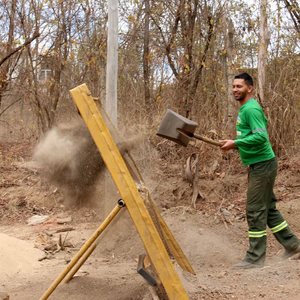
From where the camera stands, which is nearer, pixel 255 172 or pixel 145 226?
pixel 145 226

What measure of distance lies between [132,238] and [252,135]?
227cm

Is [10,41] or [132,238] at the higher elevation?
[10,41]

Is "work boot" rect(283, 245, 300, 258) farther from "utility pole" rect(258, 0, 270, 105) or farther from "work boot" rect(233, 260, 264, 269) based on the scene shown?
"utility pole" rect(258, 0, 270, 105)

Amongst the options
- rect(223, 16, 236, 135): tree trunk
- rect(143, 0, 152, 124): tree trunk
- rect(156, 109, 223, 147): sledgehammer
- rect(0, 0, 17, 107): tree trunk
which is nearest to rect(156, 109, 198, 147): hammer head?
rect(156, 109, 223, 147): sledgehammer

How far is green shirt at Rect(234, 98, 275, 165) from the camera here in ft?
16.2

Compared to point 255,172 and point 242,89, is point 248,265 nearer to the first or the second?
point 255,172

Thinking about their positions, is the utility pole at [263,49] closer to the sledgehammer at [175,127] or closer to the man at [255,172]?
the man at [255,172]

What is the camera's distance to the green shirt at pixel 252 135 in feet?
16.2

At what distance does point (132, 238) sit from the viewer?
638 centimetres

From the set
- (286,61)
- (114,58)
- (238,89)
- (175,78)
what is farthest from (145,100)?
(238,89)

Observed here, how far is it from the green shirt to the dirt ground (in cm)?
110

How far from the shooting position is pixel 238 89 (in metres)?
5.18

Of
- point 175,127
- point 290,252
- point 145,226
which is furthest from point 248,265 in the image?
point 145,226

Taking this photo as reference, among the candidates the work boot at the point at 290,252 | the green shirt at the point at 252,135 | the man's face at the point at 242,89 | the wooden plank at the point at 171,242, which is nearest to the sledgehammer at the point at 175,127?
the wooden plank at the point at 171,242
